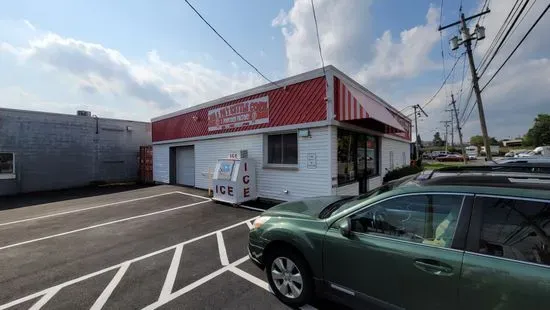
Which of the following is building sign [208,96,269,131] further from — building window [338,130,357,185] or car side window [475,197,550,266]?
car side window [475,197,550,266]

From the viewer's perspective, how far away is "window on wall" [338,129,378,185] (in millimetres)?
8531

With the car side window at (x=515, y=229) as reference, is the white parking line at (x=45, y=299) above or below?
below

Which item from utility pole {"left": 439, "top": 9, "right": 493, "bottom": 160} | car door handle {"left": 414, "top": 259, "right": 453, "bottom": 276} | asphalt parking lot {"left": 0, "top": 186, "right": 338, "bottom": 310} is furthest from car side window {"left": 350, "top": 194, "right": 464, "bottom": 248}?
utility pole {"left": 439, "top": 9, "right": 493, "bottom": 160}

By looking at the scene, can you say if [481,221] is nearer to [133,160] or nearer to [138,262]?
[138,262]

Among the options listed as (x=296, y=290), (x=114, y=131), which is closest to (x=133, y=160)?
(x=114, y=131)

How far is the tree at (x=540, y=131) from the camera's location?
210ft

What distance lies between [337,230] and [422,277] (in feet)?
2.76

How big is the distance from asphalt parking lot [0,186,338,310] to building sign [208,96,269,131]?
11.6ft

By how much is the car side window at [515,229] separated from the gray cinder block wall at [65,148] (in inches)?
771

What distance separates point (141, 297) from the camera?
3.37m

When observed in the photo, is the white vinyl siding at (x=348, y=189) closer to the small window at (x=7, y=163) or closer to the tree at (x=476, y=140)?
the small window at (x=7, y=163)

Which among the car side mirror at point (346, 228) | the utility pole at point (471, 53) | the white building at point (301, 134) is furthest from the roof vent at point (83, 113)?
the utility pole at point (471, 53)

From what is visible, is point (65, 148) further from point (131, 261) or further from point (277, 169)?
point (131, 261)

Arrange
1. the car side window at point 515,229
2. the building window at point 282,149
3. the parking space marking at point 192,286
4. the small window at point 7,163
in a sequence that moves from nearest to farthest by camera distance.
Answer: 1. the car side window at point 515,229
2. the parking space marking at point 192,286
3. the building window at point 282,149
4. the small window at point 7,163
